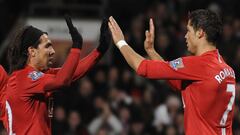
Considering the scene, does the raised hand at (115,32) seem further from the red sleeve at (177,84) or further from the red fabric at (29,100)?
the red sleeve at (177,84)

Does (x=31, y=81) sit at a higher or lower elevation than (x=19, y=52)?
lower

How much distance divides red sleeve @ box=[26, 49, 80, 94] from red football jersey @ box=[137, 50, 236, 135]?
566mm

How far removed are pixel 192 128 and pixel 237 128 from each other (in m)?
5.36

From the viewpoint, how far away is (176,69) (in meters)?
6.12

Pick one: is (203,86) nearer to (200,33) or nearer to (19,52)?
(200,33)

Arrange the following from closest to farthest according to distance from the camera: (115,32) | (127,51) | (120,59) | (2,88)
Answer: (127,51) → (115,32) → (2,88) → (120,59)

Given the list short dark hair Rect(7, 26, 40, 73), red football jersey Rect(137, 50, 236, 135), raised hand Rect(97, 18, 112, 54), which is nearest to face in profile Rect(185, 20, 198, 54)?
red football jersey Rect(137, 50, 236, 135)

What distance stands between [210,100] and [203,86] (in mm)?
131

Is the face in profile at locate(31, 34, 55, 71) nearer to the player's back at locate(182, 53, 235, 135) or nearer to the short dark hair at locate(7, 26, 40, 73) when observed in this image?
the short dark hair at locate(7, 26, 40, 73)

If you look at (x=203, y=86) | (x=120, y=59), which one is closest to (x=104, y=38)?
(x=203, y=86)

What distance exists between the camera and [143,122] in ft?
38.6

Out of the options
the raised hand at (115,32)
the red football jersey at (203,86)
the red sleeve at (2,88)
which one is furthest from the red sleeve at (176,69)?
the red sleeve at (2,88)

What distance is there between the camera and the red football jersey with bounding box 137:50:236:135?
20.0 feet

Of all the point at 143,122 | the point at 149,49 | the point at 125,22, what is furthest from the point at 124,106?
the point at 149,49
